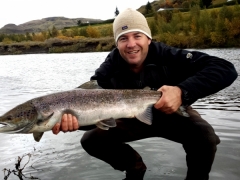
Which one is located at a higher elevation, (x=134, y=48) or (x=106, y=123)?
(x=134, y=48)

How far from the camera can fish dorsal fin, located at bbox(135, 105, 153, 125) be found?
344 centimetres

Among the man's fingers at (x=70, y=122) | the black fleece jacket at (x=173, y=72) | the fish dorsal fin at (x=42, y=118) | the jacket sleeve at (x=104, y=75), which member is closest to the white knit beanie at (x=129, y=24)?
the black fleece jacket at (x=173, y=72)

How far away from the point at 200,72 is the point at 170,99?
1.56ft

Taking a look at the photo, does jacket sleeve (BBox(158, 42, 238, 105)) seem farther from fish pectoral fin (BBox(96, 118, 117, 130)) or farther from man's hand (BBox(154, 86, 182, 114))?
fish pectoral fin (BBox(96, 118, 117, 130))

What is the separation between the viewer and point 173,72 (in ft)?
12.4

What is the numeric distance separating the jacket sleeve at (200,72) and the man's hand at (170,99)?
100 millimetres

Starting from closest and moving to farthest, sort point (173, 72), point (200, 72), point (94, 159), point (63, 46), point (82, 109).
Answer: point (82, 109), point (200, 72), point (173, 72), point (94, 159), point (63, 46)

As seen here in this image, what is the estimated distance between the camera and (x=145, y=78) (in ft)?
12.5

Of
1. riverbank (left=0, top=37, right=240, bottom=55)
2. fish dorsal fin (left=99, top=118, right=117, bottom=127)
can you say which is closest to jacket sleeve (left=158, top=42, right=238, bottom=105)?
fish dorsal fin (left=99, top=118, right=117, bottom=127)

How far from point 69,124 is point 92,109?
284mm

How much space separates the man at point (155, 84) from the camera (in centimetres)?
341

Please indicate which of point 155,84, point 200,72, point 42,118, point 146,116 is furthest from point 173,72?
point 42,118

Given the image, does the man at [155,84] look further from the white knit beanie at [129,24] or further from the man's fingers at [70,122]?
the man's fingers at [70,122]

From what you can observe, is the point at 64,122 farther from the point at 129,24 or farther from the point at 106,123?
the point at 129,24
